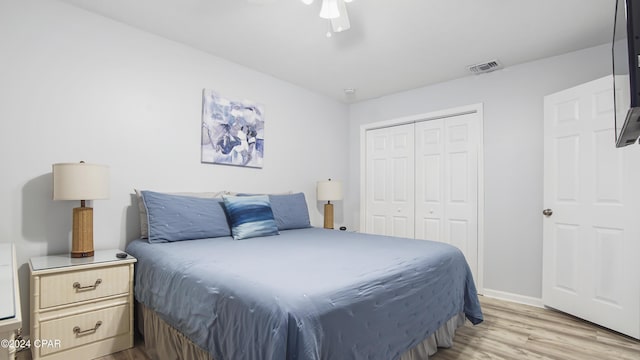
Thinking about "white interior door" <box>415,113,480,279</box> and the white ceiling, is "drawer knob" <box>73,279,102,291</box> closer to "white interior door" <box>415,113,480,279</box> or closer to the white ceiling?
the white ceiling

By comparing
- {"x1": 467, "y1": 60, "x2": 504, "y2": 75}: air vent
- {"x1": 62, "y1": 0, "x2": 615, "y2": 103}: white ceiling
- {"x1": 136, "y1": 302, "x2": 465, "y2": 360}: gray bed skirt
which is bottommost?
{"x1": 136, "y1": 302, "x2": 465, "y2": 360}: gray bed skirt

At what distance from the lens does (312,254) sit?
2004 mm

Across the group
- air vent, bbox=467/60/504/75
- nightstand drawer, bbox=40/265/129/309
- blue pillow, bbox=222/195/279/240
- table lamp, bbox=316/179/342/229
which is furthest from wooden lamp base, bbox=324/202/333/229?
nightstand drawer, bbox=40/265/129/309

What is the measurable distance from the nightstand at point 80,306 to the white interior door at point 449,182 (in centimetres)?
315

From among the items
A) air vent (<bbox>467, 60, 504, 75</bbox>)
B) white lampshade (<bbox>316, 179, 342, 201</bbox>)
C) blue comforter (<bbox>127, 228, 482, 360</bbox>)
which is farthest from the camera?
white lampshade (<bbox>316, 179, 342, 201</bbox>)

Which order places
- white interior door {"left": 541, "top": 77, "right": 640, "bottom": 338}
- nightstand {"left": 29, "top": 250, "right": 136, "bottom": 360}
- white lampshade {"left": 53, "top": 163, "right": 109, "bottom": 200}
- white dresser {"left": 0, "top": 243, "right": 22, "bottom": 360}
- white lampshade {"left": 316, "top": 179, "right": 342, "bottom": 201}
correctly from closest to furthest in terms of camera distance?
1. white dresser {"left": 0, "top": 243, "right": 22, "bottom": 360}
2. nightstand {"left": 29, "top": 250, "right": 136, "bottom": 360}
3. white lampshade {"left": 53, "top": 163, "right": 109, "bottom": 200}
4. white interior door {"left": 541, "top": 77, "right": 640, "bottom": 338}
5. white lampshade {"left": 316, "top": 179, "right": 342, "bottom": 201}

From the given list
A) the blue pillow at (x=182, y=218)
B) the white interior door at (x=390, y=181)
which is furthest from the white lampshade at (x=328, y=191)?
the blue pillow at (x=182, y=218)

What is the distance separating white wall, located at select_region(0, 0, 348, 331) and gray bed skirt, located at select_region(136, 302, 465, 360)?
777mm

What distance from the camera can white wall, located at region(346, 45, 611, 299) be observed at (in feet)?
9.96

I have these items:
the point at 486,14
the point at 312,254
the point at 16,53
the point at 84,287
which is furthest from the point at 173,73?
the point at 486,14

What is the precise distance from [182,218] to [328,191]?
6.36 ft

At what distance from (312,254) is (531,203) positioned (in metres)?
2.46

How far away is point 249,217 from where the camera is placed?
2729mm

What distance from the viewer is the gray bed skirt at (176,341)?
1.67 metres
